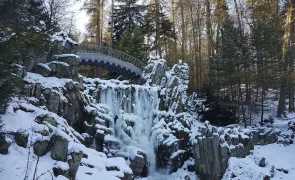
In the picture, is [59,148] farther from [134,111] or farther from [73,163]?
[134,111]

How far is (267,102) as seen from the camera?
19.6 meters

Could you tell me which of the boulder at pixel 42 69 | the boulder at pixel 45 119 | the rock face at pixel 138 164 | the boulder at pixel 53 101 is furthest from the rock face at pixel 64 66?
the rock face at pixel 138 164

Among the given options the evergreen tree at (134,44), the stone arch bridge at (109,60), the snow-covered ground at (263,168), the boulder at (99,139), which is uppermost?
the evergreen tree at (134,44)

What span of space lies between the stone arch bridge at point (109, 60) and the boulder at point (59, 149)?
10.8 metres

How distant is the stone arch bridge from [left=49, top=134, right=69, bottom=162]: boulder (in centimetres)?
1079

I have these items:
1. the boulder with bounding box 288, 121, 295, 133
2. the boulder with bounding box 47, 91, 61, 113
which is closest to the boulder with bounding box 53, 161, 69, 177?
the boulder with bounding box 47, 91, 61, 113

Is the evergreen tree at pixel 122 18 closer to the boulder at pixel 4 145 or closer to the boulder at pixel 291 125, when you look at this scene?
the boulder at pixel 291 125

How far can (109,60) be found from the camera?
18.2 meters

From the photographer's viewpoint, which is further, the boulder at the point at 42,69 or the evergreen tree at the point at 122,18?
the evergreen tree at the point at 122,18

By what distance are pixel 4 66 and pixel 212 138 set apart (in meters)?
9.29

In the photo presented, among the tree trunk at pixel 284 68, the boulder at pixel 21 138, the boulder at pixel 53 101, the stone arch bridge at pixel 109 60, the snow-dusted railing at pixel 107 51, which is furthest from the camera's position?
the snow-dusted railing at pixel 107 51

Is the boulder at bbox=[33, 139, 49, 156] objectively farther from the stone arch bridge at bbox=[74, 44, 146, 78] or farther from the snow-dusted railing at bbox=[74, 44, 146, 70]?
the snow-dusted railing at bbox=[74, 44, 146, 70]

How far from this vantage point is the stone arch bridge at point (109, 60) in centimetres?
1779

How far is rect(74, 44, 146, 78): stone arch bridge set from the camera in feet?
58.4
